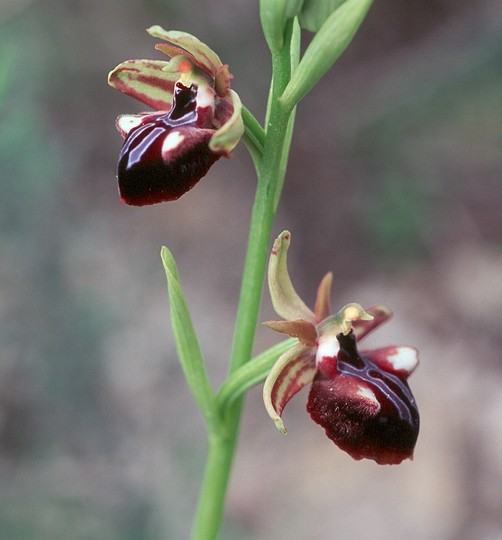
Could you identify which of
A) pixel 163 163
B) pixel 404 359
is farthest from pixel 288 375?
pixel 163 163

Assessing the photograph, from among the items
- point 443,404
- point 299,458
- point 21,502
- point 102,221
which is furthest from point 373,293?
point 21,502

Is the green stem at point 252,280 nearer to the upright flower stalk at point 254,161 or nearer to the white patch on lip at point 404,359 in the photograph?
the upright flower stalk at point 254,161

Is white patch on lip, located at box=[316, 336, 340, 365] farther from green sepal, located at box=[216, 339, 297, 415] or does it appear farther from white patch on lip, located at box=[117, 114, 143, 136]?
white patch on lip, located at box=[117, 114, 143, 136]

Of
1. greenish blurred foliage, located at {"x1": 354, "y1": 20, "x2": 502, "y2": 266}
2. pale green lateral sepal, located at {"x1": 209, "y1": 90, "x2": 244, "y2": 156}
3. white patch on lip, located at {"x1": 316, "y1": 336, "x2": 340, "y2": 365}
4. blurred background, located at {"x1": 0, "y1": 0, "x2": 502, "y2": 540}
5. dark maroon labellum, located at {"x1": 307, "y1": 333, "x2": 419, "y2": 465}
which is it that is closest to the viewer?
pale green lateral sepal, located at {"x1": 209, "y1": 90, "x2": 244, "y2": 156}

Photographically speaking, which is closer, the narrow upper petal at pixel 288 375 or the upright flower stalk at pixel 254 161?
the upright flower stalk at pixel 254 161

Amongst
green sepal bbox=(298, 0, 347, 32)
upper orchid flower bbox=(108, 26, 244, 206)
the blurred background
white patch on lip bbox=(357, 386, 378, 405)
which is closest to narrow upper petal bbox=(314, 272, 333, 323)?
white patch on lip bbox=(357, 386, 378, 405)

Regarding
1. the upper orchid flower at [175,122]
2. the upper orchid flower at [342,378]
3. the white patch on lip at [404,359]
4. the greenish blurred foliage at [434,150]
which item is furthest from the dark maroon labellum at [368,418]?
the greenish blurred foliage at [434,150]

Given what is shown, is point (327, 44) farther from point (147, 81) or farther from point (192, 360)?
point (192, 360)

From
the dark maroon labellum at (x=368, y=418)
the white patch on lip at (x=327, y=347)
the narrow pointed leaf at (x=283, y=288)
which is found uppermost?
the narrow pointed leaf at (x=283, y=288)

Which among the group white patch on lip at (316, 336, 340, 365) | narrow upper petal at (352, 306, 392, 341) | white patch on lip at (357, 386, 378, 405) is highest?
white patch on lip at (316, 336, 340, 365)
